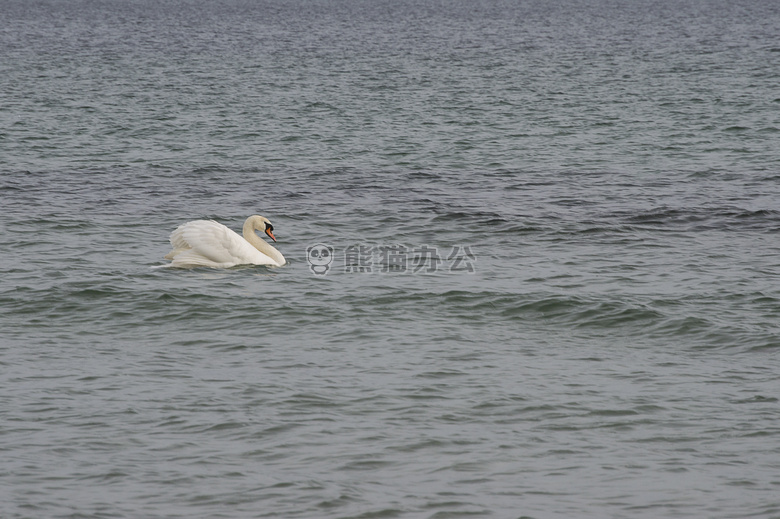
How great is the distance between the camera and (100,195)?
81.7ft

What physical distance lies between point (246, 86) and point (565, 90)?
14.2 meters

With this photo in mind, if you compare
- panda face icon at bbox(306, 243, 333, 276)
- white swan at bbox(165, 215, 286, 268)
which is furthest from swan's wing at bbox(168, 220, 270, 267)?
panda face icon at bbox(306, 243, 333, 276)

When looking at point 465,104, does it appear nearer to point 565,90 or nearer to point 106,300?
point 565,90

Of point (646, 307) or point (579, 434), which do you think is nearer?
point (579, 434)

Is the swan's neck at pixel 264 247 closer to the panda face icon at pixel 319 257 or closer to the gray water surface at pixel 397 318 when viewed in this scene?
the gray water surface at pixel 397 318

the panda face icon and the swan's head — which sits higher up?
the swan's head

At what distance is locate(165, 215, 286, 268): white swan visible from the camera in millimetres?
18859

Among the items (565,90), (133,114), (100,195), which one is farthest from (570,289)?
(565,90)

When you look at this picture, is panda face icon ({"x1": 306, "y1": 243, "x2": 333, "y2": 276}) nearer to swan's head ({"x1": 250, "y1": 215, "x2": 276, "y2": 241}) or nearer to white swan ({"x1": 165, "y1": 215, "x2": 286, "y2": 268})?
white swan ({"x1": 165, "y1": 215, "x2": 286, "y2": 268})

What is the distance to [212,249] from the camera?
1894 centimetres

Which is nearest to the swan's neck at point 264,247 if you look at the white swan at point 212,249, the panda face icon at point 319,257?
the white swan at point 212,249

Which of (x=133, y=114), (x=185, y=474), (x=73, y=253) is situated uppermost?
(x=133, y=114)

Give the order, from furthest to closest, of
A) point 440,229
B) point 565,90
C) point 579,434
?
point 565,90
point 440,229
point 579,434

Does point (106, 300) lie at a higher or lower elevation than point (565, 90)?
lower
